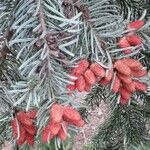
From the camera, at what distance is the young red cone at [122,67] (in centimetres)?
70

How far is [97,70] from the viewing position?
2.28 ft

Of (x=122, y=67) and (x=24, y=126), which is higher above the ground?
(x=122, y=67)

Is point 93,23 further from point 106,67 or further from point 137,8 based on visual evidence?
point 137,8

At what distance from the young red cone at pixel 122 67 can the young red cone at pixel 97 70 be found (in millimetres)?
26

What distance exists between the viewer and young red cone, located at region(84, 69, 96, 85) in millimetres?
696

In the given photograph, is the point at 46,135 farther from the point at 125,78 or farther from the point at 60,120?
the point at 125,78

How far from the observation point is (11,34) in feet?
2.60

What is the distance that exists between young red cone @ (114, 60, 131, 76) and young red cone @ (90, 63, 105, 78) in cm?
3

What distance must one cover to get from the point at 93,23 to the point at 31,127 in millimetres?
224

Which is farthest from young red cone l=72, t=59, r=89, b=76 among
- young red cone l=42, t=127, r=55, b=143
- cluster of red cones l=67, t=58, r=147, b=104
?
young red cone l=42, t=127, r=55, b=143

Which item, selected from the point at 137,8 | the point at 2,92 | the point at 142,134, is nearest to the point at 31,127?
the point at 2,92

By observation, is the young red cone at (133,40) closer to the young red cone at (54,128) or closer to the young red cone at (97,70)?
the young red cone at (97,70)

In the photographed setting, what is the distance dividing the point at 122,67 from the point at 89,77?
0.06 m

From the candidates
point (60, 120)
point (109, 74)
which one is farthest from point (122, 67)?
point (60, 120)
